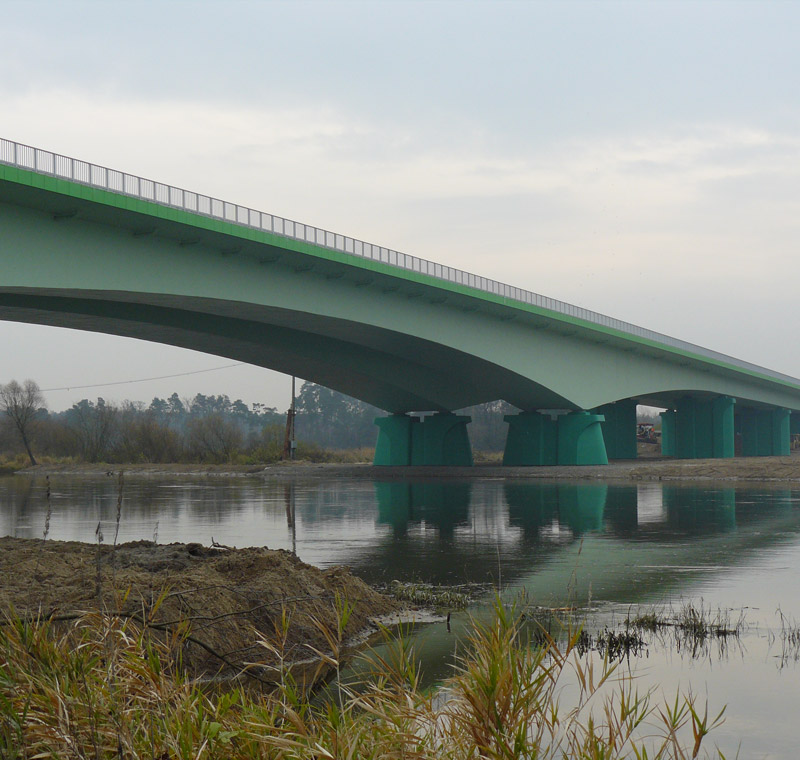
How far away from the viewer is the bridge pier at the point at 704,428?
7544cm

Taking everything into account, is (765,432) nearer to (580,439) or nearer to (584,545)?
(580,439)

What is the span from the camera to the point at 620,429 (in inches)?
3219

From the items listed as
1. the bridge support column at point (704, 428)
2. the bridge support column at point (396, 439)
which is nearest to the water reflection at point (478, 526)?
the bridge support column at point (396, 439)

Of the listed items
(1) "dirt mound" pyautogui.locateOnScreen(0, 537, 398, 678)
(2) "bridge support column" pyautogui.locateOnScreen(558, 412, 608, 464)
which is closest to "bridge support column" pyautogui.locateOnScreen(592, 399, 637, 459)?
(2) "bridge support column" pyautogui.locateOnScreen(558, 412, 608, 464)

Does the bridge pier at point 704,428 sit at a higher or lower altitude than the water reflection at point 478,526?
higher

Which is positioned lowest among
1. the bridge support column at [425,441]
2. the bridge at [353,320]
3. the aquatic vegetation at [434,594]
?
the aquatic vegetation at [434,594]

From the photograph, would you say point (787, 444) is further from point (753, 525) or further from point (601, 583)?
point (601, 583)

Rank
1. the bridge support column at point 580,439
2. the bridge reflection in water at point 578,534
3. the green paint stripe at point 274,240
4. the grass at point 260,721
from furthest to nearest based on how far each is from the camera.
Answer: the bridge support column at point 580,439 → the green paint stripe at point 274,240 → the bridge reflection in water at point 578,534 → the grass at point 260,721

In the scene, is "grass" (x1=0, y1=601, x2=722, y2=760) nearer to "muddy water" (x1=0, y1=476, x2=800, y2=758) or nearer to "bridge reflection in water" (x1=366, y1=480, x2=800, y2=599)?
"muddy water" (x1=0, y1=476, x2=800, y2=758)

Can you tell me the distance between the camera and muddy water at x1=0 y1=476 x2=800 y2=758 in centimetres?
858

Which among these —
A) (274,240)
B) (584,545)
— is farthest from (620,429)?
(584,545)

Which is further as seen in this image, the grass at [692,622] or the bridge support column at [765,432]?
the bridge support column at [765,432]

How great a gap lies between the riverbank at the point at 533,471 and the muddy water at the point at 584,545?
8.80m

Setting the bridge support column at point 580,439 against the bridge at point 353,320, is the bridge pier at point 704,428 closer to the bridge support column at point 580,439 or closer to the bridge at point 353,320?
the bridge at point 353,320
